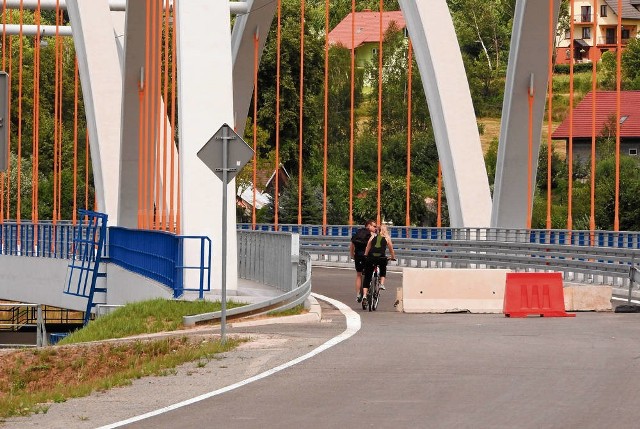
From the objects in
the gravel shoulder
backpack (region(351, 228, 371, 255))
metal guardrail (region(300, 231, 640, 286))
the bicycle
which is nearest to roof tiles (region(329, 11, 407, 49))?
metal guardrail (region(300, 231, 640, 286))

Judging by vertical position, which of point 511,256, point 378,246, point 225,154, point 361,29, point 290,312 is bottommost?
point 290,312

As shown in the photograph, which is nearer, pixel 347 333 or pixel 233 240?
pixel 347 333

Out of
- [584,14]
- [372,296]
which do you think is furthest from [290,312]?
[584,14]

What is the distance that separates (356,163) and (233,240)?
64779 millimetres

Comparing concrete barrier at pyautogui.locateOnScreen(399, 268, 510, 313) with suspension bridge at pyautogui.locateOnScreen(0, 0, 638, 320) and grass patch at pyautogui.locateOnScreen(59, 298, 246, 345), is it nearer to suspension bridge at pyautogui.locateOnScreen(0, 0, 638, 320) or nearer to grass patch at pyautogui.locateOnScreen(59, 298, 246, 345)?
grass patch at pyautogui.locateOnScreen(59, 298, 246, 345)

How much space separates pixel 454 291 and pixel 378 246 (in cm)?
130

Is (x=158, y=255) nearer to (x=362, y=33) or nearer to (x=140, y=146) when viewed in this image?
(x=140, y=146)

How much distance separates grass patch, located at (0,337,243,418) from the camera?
15891 millimetres

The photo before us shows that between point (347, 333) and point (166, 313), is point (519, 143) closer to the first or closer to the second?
point (166, 313)

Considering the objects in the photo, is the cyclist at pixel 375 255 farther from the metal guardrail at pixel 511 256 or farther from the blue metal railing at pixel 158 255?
the metal guardrail at pixel 511 256

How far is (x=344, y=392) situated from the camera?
1289cm

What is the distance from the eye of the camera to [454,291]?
23781 millimetres

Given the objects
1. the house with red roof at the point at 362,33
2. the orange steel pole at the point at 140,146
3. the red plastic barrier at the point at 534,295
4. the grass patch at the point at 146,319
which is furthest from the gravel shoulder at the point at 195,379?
the house with red roof at the point at 362,33

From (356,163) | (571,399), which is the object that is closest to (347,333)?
(571,399)
